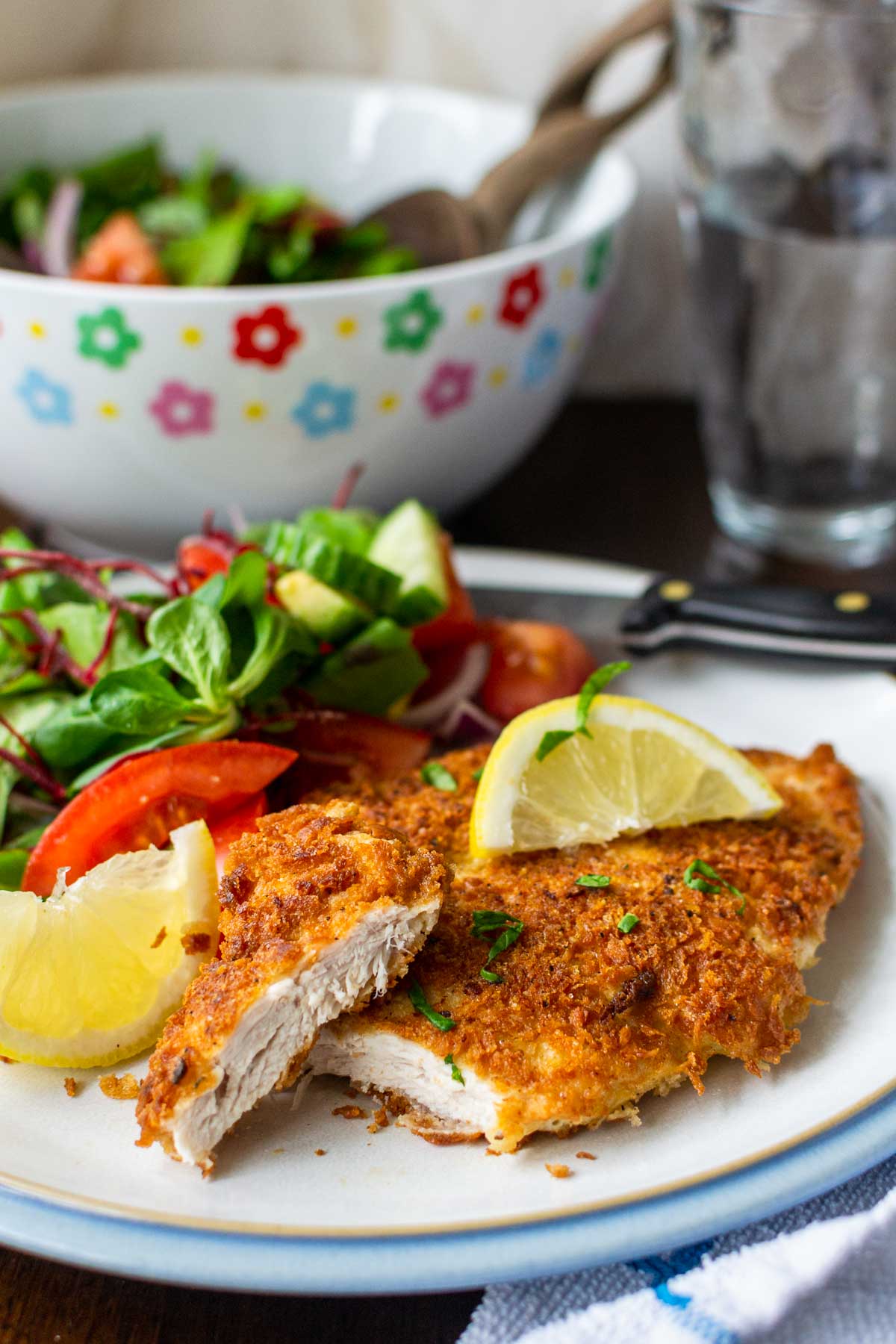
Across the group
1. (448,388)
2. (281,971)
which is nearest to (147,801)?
(281,971)

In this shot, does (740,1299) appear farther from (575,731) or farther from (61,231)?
(61,231)

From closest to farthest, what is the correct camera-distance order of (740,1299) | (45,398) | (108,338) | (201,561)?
1. (740,1299)
2. (201,561)
3. (108,338)
4. (45,398)

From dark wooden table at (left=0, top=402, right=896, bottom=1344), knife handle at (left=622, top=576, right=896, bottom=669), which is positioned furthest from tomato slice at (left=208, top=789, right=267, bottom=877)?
knife handle at (left=622, top=576, right=896, bottom=669)

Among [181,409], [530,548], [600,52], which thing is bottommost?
[530,548]

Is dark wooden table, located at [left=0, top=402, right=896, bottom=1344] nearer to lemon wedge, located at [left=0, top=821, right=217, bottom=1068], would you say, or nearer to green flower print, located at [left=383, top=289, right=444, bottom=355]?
lemon wedge, located at [left=0, top=821, right=217, bottom=1068]

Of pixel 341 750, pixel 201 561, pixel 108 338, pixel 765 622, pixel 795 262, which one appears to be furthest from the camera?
pixel 795 262

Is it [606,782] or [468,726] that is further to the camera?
[468,726]

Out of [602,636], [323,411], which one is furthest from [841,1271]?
[323,411]
